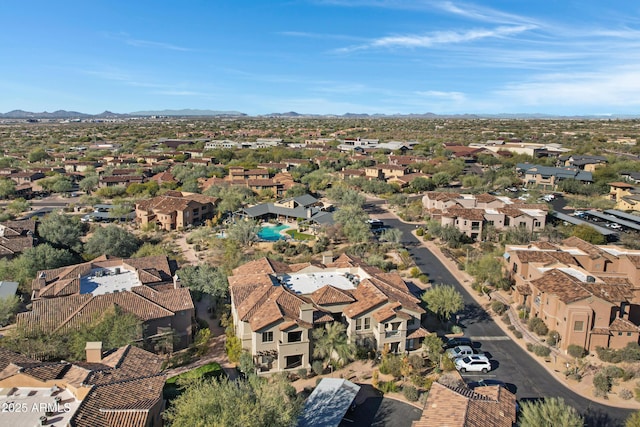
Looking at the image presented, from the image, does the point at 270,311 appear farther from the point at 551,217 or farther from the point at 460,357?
the point at 551,217

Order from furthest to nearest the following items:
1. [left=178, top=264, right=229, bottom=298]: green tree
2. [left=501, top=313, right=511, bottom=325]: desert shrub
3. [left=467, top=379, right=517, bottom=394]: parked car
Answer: [left=178, top=264, right=229, bottom=298]: green tree, [left=501, top=313, right=511, bottom=325]: desert shrub, [left=467, top=379, right=517, bottom=394]: parked car

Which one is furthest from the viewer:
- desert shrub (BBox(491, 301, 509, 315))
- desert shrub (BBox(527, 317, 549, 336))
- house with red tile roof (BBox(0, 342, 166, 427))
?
desert shrub (BBox(491, 301, 509, 315))

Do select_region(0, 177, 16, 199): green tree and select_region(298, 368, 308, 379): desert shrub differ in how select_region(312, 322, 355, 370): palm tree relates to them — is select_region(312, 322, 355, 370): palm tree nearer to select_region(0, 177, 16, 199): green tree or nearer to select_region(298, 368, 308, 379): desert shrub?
select_region(298, 368, 308, 379): desert shrub

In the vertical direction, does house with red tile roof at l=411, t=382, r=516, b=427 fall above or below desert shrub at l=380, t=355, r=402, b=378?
above

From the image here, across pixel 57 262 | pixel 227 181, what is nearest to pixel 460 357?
pixel 57 262

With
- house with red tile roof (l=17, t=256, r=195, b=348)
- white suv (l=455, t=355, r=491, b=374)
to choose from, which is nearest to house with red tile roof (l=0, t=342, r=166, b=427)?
house with red tile roof (l=17, t=256, r=195, b=348)

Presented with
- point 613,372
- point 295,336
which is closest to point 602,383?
point 613,372

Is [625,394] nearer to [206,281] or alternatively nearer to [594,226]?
[206,281]
